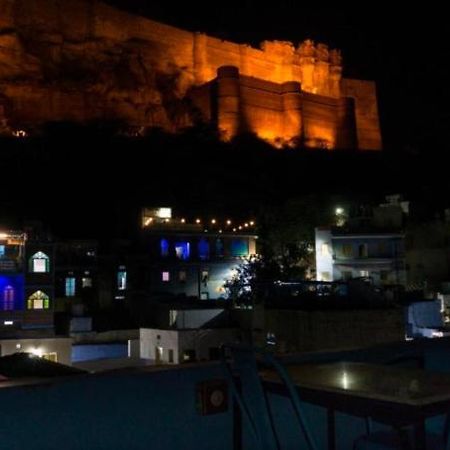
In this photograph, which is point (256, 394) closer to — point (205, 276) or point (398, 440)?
point (398, 440)

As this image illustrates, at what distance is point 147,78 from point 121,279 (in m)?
29.4

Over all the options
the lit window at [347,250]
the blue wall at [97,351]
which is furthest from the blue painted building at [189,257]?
the blue wall at [97,351]

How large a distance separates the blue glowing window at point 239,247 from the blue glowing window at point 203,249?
1.50 m

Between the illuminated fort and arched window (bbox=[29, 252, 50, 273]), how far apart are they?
24.4m

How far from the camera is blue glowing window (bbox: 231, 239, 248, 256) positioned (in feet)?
95.3

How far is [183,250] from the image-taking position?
27.6 meters

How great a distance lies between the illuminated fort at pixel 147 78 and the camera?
155ft

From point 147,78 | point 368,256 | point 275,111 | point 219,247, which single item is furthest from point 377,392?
point 275,111

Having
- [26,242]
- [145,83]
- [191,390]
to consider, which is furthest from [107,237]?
[191,390]

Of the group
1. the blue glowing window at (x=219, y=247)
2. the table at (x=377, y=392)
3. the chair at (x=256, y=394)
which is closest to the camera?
the table at (x=377, y=392)

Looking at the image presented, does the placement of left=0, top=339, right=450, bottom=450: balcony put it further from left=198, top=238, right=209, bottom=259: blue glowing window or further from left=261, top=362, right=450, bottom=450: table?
left=198, top=238, right=209, bottom=259: blue glowing window

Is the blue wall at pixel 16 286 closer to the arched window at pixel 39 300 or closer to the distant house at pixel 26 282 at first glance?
the distant house at pixel 26 282

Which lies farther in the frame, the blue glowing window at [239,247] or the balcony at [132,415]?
the blue glowing window at [239,247]

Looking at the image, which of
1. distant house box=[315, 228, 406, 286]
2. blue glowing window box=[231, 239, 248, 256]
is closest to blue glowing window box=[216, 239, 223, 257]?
blue glowing window box=[231, 239, 248, 256]
